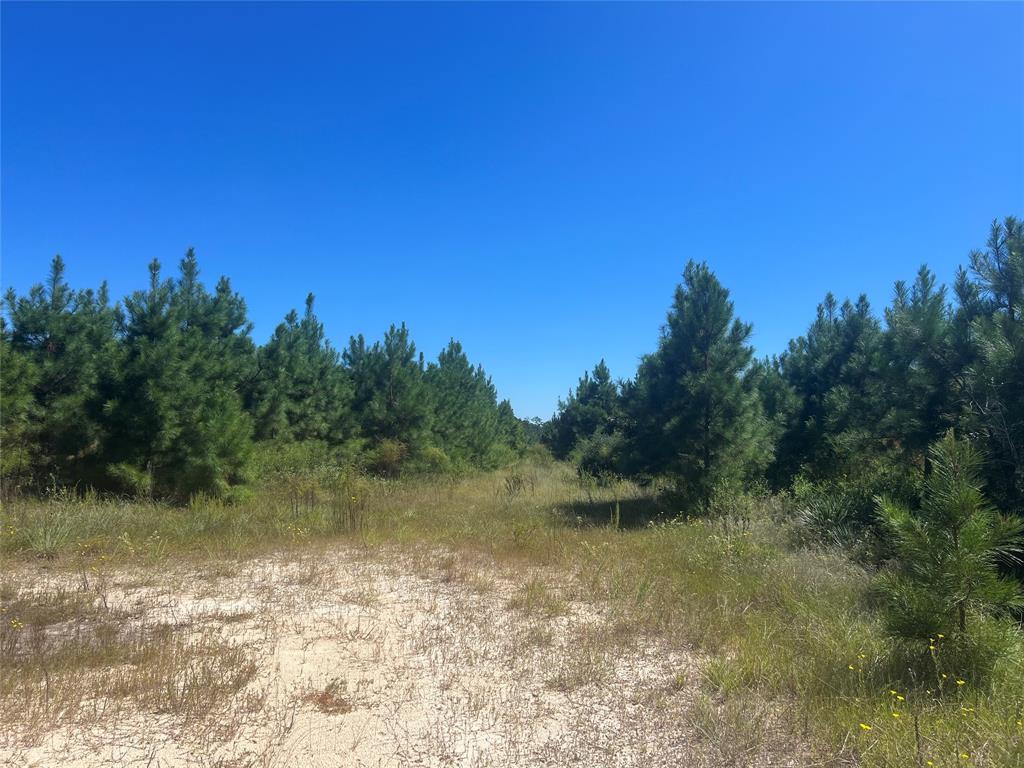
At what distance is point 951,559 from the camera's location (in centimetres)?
352

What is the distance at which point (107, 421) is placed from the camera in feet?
34.8

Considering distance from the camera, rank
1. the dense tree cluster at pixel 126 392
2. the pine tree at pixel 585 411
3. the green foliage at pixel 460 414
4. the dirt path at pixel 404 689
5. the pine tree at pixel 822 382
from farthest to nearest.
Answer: the pine tree at pixel 585 411 → the green foliage at pixel 460 414 → the pine tree at pixel 822 382 → the dense tree cluster at pixel 126 392 → the dirt path at pixel 404 689

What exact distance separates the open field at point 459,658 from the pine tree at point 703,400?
281 cm

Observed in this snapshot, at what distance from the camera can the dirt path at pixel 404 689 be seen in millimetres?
3070

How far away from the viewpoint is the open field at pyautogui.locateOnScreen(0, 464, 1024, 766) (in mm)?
3104

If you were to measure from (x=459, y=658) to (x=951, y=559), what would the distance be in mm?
3390

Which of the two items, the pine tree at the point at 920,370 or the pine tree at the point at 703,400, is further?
the pine tree at the point at 703,400

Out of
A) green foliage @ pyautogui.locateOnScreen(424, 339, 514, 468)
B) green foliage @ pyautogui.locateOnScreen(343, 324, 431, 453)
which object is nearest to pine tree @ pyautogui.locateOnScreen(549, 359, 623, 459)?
green foliage @ pyautogui.locateOnScreen(424, 339, 514, 468)

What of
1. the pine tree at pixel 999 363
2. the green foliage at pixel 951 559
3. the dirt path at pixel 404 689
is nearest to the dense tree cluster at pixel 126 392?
the dirt path at pixel 404 689

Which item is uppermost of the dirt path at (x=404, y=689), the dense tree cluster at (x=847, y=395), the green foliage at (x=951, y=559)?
the dense tree cluster at (x=847, y=395)

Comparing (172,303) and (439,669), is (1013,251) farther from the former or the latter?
(172,303)

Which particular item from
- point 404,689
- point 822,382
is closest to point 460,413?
point 822,382

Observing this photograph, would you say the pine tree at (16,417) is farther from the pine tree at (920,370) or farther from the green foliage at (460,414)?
the pine tree at (920,370)

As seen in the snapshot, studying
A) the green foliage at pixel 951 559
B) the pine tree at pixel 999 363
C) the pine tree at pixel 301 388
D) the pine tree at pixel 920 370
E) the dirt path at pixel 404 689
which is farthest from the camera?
the pine tree at pixel 301 388
